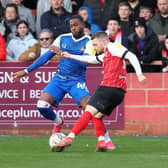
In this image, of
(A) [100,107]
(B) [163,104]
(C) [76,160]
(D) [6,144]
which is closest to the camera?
(C) [76,160]

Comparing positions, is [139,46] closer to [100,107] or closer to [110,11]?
[110,11]

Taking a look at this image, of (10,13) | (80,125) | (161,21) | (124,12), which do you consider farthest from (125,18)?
(80,125)

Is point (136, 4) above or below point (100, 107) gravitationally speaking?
above

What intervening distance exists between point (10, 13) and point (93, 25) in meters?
1.78

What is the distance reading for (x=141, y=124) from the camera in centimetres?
1355

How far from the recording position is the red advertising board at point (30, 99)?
13.5 m

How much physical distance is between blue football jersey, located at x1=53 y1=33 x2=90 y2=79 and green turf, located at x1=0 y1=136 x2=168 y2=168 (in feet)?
4.02

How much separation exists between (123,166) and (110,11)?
7.37 meters

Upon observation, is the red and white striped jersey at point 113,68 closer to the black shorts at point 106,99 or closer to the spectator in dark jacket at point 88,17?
the black shorts at point 106,99

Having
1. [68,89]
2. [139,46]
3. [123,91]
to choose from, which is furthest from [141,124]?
[123,91]

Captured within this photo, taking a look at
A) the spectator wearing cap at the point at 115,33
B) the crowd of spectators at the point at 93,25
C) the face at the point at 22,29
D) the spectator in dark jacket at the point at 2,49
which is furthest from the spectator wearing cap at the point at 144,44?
the spectator in dark jacket at the point at 2,49

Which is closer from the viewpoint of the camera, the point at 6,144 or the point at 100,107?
the point at 100,107

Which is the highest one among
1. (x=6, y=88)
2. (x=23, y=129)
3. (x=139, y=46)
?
(x=139, y=46)

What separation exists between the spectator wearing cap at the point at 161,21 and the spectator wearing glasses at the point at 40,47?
7.41 feet
